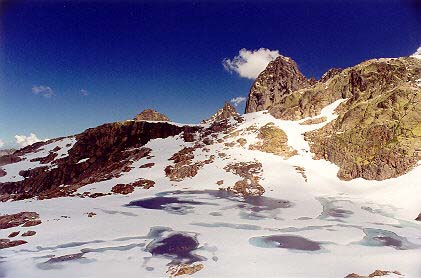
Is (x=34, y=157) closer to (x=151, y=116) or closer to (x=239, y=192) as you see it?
(x=151, y=116)

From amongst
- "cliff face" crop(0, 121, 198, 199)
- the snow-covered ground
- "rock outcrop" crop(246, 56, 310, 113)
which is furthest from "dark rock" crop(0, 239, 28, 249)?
"rock outcrop" crop(246, 56, 310, 113)

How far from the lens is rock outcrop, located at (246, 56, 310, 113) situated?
162625 millimetres

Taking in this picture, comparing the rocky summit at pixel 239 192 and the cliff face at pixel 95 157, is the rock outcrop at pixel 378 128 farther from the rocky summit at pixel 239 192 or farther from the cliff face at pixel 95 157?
the cliff face at pixel 95 157

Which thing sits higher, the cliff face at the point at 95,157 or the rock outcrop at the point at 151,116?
the rock outcrop at the point at 151,116

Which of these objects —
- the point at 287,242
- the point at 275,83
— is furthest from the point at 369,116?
the point at 275,83

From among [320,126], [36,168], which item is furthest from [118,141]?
[320,126]

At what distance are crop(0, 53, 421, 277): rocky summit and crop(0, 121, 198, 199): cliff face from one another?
17.8 inches

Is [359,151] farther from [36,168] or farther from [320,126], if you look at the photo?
[36,168]

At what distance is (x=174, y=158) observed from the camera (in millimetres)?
89562

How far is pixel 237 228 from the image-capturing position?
135 ft

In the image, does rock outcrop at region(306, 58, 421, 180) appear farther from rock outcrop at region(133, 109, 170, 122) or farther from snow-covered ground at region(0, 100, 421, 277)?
rock outcrop at region(133, 109, 170, 122)

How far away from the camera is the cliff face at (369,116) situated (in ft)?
226

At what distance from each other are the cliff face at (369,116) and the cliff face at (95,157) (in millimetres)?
38285

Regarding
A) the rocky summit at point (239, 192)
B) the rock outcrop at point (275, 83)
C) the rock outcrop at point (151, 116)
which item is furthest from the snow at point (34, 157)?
the rock outcrop at point (275, 83)
